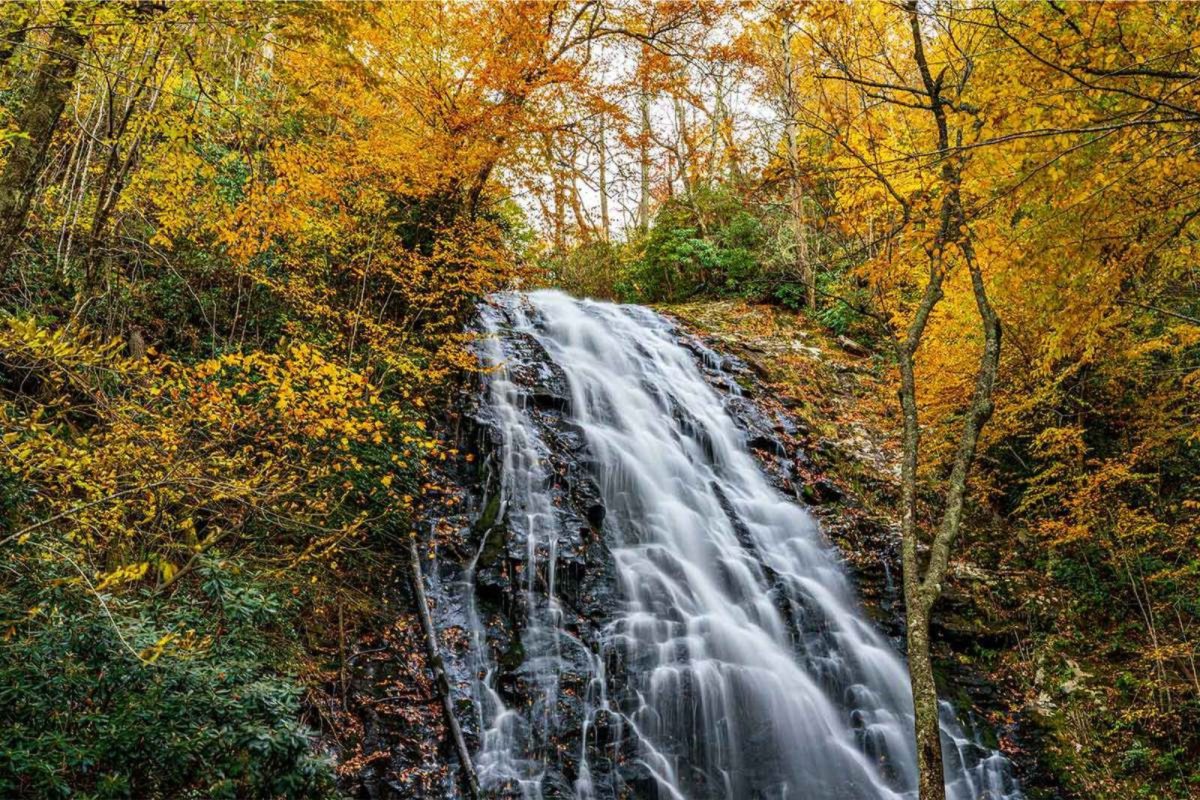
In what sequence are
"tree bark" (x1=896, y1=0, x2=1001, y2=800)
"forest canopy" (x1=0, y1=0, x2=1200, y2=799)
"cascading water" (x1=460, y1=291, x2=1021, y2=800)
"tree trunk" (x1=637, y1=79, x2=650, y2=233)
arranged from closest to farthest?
"forest canopy" (x1=0, y1=0, x2=1200, y2=799) < "tree bark" (x1=896, y1=0, x2=1001, y2=800) < "cascading water" (x1=460, y1=291, x2=1021, y2=800) < "tree trunk" (x1=637, y1=79, x2=650, y2=233)

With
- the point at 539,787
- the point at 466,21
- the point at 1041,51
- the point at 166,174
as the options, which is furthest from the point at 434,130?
the point at 539,787

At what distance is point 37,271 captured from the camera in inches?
287

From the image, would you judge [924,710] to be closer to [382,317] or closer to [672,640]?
[672,640]

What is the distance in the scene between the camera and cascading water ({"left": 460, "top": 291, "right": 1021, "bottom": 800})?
6676mm

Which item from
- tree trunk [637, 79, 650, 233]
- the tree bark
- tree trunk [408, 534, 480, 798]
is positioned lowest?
tree trunk [408, 534, 480, 798]

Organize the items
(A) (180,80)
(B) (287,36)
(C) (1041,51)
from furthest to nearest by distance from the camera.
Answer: (A) (180,80)
(C) (1041,51)
(B) (287,36)

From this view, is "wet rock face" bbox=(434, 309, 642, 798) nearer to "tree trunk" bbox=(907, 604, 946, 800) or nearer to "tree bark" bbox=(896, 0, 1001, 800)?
"tree trunk" bbox=(907, 604, 946, 800)

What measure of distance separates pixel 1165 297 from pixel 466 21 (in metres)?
10.2

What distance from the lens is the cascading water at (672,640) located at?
21.9ft

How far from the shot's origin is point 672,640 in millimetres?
7832

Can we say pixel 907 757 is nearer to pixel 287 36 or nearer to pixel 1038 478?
pixel 1038 478

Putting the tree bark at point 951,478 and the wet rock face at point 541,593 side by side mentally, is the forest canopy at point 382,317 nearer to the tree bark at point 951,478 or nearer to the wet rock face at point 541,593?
the tree bark at point 951,478

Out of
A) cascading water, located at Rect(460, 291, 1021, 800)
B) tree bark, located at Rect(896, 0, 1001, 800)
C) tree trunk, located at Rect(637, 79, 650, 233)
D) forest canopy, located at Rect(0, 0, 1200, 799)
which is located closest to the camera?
forest canopy, located at Rect(0, 0, 1200, 799)

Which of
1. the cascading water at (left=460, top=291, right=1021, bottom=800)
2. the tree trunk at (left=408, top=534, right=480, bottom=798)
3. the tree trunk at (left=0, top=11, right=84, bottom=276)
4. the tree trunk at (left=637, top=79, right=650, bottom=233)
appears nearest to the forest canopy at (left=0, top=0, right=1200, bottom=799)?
the tree trunk at (left=0, top=11, right=84, bottom=276)
